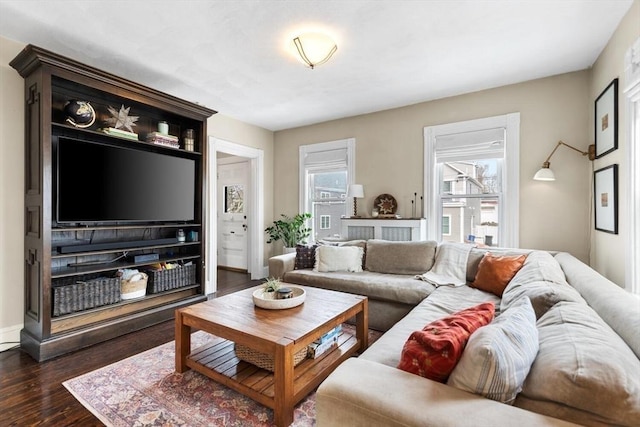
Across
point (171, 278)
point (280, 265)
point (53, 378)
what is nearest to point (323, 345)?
point (280, 265)

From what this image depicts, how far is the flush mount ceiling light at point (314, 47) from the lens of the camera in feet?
8.01

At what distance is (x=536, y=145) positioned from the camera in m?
3.36

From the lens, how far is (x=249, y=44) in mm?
2596

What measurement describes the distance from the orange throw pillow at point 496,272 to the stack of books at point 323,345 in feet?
4.69

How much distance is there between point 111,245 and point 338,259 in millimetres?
2330

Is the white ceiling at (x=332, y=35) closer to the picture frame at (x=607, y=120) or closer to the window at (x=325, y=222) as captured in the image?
the picture frame at (x=607, y=120)

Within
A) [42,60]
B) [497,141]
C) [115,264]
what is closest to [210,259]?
[115,264]

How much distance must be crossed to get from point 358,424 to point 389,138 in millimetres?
3880

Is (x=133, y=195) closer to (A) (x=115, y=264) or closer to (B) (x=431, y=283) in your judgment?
(A) (x=115, y=264)

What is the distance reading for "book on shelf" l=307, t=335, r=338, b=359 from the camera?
6.61 ft

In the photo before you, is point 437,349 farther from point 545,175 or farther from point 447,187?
point 447,187

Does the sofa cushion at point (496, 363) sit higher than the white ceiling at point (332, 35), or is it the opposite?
the white ceiling at point (332, 35)

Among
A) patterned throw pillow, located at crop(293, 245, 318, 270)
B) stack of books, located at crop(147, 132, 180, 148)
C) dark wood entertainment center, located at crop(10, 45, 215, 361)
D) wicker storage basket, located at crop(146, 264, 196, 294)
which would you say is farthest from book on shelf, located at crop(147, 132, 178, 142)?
patterned throw pillow, located at crop(293, 245, 318, 270)

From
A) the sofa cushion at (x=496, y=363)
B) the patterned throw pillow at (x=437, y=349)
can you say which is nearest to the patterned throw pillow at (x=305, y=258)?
the patterned throw pillow at (x=437, y=349)
